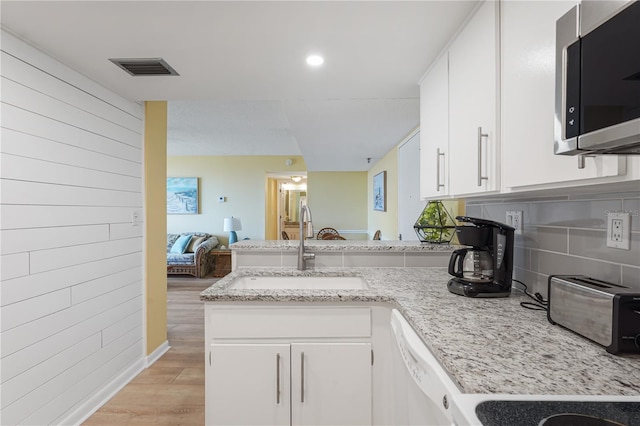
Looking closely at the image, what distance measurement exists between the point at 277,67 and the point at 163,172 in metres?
1.59

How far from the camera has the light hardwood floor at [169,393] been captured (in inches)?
77.7

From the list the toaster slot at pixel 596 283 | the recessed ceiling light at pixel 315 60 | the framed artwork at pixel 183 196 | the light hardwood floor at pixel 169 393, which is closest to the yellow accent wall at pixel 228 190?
the framed artwork at pixel 183 196

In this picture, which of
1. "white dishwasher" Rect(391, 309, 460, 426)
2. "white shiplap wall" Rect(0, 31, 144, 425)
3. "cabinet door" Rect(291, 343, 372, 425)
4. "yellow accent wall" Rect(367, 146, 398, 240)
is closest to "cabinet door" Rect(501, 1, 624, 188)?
"white dishwasher" Rect(391, 309, 460, 426)

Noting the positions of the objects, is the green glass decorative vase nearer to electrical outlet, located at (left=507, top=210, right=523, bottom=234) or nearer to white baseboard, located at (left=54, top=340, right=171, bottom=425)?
electrical outlet, located at (left=507, top=210, right=523, bottom=234)

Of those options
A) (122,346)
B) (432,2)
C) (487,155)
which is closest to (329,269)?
(487,155)

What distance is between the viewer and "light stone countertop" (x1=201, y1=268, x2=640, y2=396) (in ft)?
2.31

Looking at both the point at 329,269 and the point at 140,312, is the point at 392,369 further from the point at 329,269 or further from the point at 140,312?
the point at 140,312

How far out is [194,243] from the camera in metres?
6.23

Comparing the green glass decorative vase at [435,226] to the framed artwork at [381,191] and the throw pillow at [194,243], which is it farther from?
the throw pillow at [194,243]

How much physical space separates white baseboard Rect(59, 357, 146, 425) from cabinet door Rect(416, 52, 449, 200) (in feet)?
8.03

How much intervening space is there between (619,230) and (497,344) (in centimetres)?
56

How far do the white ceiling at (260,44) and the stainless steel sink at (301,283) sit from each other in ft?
4.07

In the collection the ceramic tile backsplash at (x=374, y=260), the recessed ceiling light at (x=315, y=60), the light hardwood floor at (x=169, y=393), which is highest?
the recessed ceiling light at (x=315, y=60)

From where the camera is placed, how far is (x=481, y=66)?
4.10 feet
